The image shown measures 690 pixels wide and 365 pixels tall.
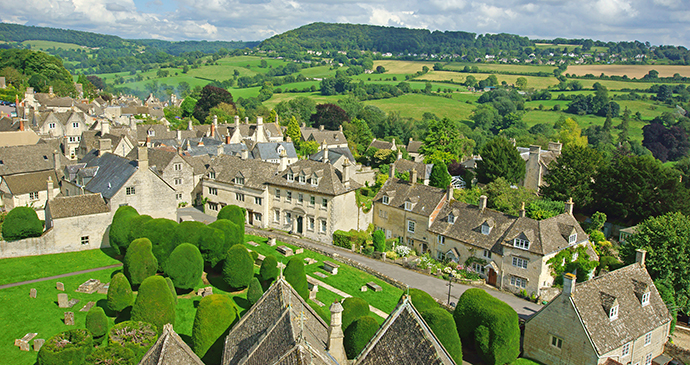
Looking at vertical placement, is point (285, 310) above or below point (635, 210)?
above

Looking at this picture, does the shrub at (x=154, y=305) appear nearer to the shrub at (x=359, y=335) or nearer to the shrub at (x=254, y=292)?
the shrub at (x=254, y=292)

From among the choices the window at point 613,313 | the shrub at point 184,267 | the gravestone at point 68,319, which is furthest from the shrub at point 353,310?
the gravestone at point 68,319

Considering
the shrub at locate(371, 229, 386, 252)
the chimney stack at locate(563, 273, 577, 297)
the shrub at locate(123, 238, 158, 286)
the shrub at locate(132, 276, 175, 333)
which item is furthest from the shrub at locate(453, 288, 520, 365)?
the shrub at locate(123, 238, 158, 286)

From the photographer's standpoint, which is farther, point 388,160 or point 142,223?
point 388,160

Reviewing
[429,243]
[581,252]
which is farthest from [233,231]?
[581,252]

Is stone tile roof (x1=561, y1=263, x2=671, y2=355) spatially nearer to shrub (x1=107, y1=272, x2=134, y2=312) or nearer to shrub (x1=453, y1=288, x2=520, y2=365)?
shrub (x1=453, y1=288, x2=520, y2=365)

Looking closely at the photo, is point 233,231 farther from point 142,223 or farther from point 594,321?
point 594,321
